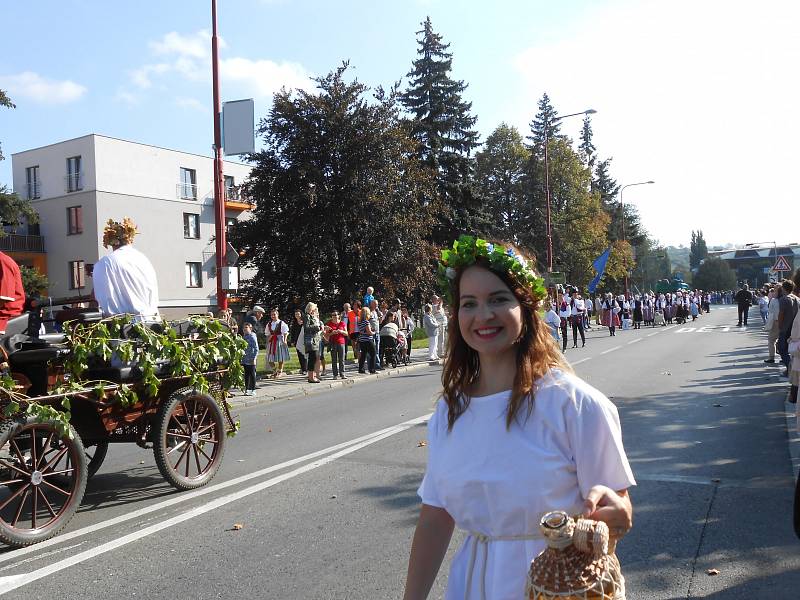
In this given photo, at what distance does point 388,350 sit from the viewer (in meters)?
20.5

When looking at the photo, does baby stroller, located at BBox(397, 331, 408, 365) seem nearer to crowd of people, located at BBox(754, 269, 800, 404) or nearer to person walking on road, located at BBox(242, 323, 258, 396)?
person walking on road, located at BBox(242, 323, 258, 396)

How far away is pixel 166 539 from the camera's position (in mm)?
5426

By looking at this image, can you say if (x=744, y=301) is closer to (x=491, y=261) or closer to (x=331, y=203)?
(x=331, y=203)

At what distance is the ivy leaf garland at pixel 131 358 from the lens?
5.48 m

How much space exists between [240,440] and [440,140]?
33.6 m

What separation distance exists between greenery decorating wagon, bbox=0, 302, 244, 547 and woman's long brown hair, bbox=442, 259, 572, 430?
4.04 m

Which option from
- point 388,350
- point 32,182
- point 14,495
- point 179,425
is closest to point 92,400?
point 14,495

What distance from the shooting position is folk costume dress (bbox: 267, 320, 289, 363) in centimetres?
1816

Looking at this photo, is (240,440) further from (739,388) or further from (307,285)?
(307,285)

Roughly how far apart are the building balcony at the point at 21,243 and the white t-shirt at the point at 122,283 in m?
43.9

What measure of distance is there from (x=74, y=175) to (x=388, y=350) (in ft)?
109

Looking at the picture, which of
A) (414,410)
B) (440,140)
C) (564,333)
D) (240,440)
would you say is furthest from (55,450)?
(440,140)

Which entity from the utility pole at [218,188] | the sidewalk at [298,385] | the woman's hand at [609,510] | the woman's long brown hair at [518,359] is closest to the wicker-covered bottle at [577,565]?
the woman's hand at [609,510]

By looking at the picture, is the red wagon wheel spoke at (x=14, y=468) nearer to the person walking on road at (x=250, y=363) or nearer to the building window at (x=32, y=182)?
the person walking on road at (x=250, y=363)
